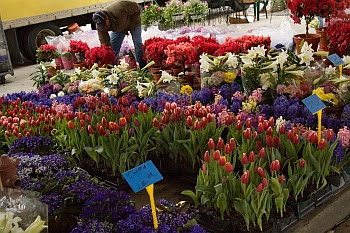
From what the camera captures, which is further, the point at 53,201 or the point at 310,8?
the point at 310,8

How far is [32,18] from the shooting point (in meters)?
9.26

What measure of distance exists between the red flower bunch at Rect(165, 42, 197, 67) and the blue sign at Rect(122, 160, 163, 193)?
Result: 9.42 ft

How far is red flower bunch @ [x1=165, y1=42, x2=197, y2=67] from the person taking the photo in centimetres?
466

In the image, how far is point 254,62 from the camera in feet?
12.9

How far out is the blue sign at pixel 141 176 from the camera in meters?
1.87

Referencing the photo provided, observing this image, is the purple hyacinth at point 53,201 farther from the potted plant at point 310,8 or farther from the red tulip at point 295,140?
the potted plant at point 310,8

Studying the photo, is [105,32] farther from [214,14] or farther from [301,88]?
[214,14]

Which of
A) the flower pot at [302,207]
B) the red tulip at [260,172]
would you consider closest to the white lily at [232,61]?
the flower pot at [302,207]

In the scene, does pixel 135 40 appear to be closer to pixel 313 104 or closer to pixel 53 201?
pixel 313 104

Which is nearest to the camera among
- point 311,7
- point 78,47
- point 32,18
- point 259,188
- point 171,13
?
point 259,188

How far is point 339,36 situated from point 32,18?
672 centimetres

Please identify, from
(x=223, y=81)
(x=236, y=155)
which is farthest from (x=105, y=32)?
(x=236, y=155)

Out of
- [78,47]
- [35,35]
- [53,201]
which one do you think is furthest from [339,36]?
[35,35]

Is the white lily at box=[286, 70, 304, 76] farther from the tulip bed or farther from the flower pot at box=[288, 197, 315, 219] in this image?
the flower pot at box=[288, 197, 315, 219]
